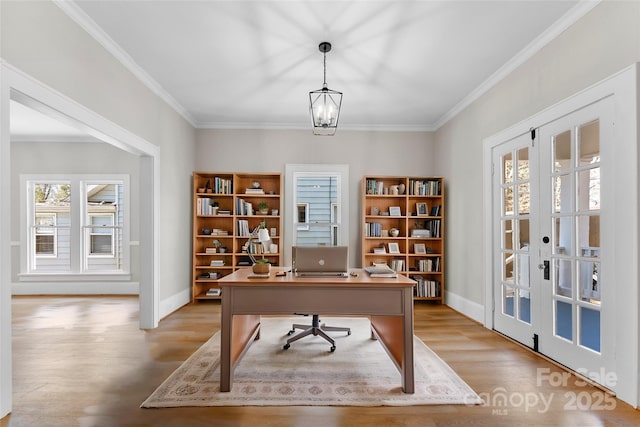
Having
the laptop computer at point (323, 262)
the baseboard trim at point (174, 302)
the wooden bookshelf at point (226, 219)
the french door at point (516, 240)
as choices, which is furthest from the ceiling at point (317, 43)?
the baseboard trim at point (174, 302)

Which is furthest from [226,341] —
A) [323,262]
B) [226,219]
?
[226,219]

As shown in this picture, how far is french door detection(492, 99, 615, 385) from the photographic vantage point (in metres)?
2.50

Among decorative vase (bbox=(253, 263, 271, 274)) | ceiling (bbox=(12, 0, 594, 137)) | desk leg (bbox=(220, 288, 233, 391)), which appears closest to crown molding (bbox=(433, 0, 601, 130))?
ceiling (bbox=(12, 0, 594, 137))

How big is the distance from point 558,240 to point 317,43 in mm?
2779

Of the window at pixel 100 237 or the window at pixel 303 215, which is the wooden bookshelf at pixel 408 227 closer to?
the window at pixel 303 215

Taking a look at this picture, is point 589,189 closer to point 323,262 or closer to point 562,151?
point 562,151

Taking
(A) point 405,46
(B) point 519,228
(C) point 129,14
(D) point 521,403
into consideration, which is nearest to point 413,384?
(D) point 521,403

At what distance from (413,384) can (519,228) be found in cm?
205

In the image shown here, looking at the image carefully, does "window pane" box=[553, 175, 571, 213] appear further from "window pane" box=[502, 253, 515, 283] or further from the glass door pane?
"window pane" box=[502, 253, 515, 283]

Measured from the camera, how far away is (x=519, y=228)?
3.48m

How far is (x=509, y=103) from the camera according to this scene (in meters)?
3.62

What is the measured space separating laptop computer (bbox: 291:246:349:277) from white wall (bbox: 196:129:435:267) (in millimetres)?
2998

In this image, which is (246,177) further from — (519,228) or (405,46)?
(519,228)

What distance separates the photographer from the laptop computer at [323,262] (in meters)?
2.68
